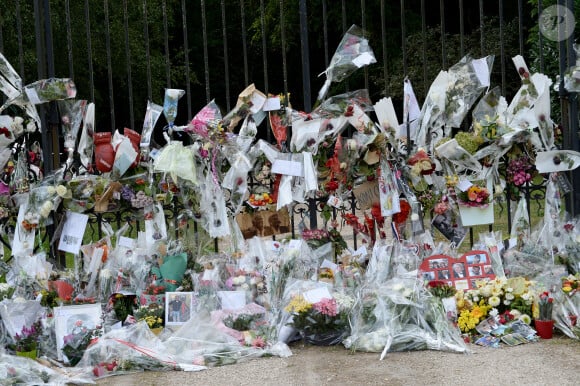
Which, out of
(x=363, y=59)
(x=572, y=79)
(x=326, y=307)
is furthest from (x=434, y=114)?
(x=326, y=307)

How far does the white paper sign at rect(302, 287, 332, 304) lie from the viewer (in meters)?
4.87

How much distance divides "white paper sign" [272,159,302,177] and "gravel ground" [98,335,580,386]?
135cm

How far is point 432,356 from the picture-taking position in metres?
4.57

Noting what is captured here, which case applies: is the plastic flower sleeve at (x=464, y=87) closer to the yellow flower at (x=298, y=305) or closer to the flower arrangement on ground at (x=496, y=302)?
the flower arrangement on ground at (x=496, y=302)

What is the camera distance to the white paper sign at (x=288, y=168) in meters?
5.59

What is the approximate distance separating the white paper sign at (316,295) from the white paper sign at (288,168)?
0.96 metres

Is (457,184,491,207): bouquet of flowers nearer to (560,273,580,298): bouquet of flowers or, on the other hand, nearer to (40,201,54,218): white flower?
(560,273,580,298): bouquet of flowers

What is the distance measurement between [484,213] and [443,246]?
423 mm

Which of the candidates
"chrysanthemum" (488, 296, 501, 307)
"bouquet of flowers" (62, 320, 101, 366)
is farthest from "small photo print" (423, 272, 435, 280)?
"bouquet of flowers" (62, 320, 101, 366)


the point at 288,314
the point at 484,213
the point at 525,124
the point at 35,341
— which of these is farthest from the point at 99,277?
the point at 525,124

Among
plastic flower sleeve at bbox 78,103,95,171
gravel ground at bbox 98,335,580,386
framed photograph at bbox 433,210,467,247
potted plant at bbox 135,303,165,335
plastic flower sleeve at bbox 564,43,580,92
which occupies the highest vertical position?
plastic flower sleeve at bbox 564,43,580,92

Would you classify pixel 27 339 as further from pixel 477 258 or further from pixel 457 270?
pixel 477 258

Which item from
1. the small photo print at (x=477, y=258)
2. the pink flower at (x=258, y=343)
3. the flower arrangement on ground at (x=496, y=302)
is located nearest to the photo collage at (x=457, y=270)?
the small photo print at (x=477, y=258)

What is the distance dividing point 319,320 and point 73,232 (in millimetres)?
1846
